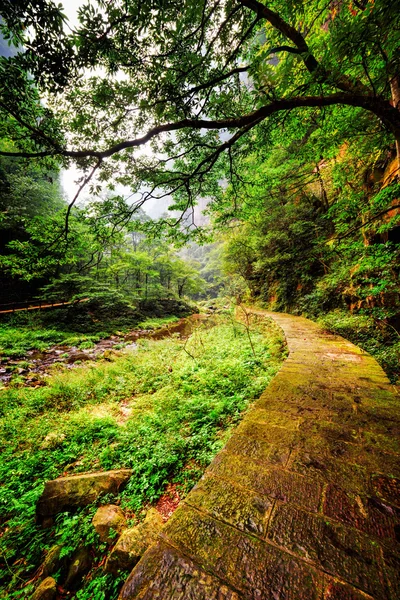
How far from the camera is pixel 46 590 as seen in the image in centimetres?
140

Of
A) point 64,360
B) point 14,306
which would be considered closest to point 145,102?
point 64,360

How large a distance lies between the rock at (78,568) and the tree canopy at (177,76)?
4008 millimetres

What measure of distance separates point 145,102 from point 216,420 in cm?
494

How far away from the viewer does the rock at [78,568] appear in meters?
1.47

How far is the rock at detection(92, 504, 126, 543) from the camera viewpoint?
1671 millimetres

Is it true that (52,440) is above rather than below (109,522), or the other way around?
below

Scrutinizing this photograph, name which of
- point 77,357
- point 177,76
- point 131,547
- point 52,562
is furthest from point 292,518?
point 77,357

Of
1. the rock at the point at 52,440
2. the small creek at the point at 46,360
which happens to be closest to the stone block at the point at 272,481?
the rock at the point at 52,440

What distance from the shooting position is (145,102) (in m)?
3.45

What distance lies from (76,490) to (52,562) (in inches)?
19.6

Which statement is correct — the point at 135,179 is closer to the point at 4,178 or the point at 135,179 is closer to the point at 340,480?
the point at 340,480

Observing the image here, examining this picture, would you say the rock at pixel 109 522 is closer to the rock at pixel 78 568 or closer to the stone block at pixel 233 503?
the rock at pixel 78 568

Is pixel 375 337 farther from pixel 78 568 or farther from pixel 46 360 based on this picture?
pixel 46 360

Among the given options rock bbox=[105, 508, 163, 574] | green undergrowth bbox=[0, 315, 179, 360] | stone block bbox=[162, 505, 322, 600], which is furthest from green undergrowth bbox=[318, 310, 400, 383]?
green undergrowth bbox=[0, 315, 179, 360]
